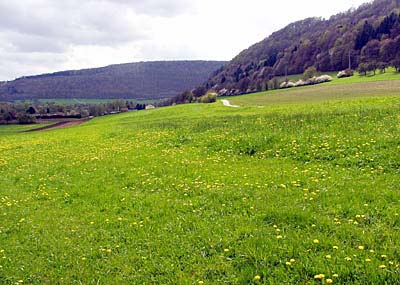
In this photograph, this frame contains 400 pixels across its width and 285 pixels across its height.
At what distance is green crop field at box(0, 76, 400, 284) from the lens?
6.29 metres

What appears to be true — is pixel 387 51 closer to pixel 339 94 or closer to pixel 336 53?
pixel 336 53

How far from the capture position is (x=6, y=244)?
8.45 meters

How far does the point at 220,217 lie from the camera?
8.70 m

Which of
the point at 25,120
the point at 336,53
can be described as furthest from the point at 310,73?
the point at 25,120

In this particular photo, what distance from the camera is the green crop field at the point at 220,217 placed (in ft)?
20.6

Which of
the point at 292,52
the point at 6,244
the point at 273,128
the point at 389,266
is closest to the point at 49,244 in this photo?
the point at 6,244

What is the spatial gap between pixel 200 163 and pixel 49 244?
7977 mm

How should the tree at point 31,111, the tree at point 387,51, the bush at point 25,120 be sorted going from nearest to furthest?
1. the bush at point 25,120
2. the tree at point 387,51
3. the tree at point 31,111

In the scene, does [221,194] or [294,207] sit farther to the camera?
[221,194]

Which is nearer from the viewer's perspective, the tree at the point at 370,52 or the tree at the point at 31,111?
the tree at the point at 31,111

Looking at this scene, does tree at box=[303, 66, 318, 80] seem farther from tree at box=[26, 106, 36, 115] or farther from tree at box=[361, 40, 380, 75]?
tree at box=[26, 106, 36, 115]

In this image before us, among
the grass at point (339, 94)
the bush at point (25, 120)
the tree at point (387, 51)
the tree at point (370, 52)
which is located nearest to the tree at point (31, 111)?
the bush at point (25, 120)

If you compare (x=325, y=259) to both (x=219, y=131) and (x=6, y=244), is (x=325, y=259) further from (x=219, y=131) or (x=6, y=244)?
(x=219, y=131)

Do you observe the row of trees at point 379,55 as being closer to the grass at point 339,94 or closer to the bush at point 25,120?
the grass at point 339,94
